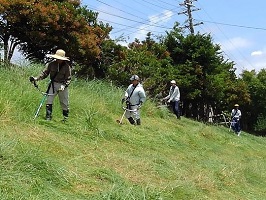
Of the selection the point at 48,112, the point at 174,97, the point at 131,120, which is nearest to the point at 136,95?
the point at 131,120

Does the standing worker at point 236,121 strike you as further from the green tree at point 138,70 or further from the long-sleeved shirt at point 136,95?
the long-sleeved shirt at point 136,95

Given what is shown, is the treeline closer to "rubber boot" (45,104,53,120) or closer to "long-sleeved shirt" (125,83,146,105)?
"long-sleeved shirt" (125,83,146,105)

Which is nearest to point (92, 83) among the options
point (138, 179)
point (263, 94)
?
point (138, 179)

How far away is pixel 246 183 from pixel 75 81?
7.62m

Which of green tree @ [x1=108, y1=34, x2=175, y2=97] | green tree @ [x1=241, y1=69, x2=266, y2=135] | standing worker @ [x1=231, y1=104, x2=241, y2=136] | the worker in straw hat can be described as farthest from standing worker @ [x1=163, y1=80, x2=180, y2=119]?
green tree @ [x1=241, y1=69, x2=266, y2=135]

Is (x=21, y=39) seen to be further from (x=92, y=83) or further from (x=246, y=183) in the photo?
(x=246, y=183)

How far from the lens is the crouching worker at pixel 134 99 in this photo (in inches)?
483

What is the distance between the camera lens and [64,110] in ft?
32.3

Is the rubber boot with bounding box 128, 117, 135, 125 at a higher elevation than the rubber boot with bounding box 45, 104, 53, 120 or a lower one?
lower

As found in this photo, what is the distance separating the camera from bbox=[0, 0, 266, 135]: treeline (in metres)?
14.5

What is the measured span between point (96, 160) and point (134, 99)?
5551 millimetres

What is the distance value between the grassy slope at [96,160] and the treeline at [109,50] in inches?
90.6

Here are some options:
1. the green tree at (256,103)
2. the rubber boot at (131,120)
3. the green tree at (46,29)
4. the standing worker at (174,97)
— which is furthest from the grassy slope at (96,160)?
the green tree at (256,103)

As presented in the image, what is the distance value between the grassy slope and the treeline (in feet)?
7.55
